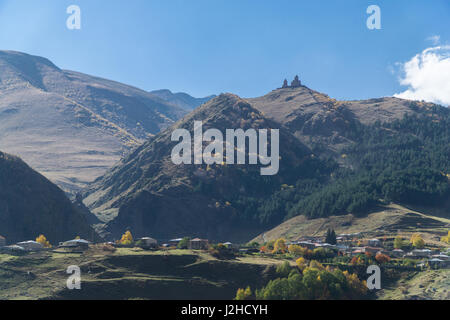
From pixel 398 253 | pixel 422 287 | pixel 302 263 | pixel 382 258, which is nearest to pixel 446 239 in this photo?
pixel 398 253

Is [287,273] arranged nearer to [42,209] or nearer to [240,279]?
[240,279]

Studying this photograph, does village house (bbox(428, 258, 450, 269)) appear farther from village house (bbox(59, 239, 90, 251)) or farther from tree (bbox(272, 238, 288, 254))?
village house (bbox(59, 239, 90, 251))

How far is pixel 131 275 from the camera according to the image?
118875mm

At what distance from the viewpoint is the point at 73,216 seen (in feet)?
639

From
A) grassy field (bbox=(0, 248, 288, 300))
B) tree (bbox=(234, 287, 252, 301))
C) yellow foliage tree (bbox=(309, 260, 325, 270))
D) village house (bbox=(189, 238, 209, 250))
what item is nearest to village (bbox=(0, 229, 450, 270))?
village house (bbox=(189, 238, 209, 250))

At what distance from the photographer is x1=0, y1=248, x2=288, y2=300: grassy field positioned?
110312mm

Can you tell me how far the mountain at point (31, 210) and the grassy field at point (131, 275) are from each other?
51.2 m

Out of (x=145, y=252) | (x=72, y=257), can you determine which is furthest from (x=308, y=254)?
(x=72, y=257)

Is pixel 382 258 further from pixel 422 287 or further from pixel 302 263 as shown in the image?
pixel 302 263

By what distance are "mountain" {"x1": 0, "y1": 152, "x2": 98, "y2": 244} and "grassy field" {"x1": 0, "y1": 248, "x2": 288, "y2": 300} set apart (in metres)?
51.2

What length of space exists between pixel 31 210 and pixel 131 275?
79389 millimetres

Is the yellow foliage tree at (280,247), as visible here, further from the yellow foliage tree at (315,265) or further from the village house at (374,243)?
the village house at (374,243)
